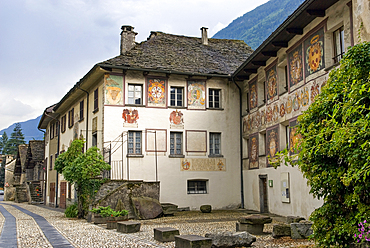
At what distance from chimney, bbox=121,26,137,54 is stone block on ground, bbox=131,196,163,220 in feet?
30.2

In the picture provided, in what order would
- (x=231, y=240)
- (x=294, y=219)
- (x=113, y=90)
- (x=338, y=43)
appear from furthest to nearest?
(x=113, y=90) < (x=338, y=43) < (x=294, y=219) < (x=231, y=240)

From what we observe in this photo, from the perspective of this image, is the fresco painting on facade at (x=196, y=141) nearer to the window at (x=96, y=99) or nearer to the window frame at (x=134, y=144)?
the window frame at (x=134, y=144)

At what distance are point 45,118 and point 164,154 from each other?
18.3 m

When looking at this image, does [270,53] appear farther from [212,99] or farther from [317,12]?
[212,99]

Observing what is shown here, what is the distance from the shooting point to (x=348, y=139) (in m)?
5.50

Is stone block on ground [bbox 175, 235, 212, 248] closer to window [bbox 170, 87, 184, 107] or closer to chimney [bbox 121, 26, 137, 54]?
window [bbox 170, 87, 184, 107]

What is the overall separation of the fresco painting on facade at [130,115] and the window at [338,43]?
33.8 feet

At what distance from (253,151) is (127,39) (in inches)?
367

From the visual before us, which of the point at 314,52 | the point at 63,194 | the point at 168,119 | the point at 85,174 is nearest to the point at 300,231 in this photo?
the point at 314,52

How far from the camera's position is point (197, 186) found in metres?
21.5

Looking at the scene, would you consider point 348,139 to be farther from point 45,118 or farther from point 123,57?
point 45,118

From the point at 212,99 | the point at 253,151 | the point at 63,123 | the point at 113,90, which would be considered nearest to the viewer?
the point at 113,90

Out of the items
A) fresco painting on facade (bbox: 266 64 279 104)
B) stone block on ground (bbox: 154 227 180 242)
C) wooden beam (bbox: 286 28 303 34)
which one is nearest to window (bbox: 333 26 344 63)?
wooden beam (bbox: 286 28 303 34)

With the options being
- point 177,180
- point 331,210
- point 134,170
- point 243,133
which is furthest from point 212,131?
point 331,210
